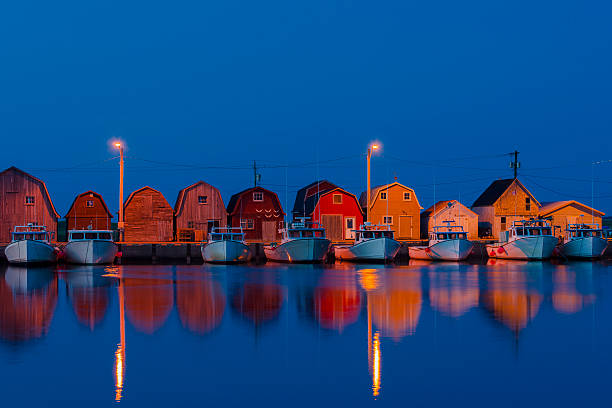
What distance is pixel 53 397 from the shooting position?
1085cm

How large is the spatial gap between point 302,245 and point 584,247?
2486 cm

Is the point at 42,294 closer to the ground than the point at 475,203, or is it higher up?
closer to the ground

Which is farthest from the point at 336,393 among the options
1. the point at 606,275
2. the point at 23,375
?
the point at 606,275

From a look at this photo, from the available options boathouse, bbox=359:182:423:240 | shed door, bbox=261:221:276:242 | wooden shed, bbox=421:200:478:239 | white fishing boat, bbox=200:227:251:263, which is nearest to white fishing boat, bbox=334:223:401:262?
white fishing boat, bbox=200:227:251:263

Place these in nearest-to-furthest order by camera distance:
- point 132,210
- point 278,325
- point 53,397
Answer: point 53,397 → point 278,325 → point 132,210

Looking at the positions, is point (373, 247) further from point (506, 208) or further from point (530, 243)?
point (506, 208)

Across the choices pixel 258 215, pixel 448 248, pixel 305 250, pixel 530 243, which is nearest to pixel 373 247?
pixel 305 250

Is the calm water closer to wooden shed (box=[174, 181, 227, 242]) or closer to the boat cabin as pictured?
the boat cabin

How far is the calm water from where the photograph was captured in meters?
11.1

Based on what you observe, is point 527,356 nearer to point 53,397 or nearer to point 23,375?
point 53,397

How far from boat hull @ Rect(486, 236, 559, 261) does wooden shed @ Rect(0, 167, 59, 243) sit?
4185 cm

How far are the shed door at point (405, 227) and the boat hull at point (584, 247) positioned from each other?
55.8 feet

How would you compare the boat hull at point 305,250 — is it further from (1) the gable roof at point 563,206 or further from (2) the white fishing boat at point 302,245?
(1) the gable roof at point 563,206

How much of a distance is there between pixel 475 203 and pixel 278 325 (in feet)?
188
